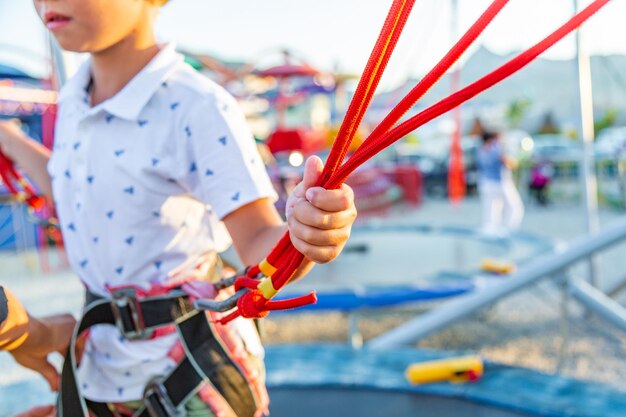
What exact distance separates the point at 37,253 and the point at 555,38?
6.49 metres

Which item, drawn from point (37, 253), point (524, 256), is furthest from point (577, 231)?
point (37, 253)

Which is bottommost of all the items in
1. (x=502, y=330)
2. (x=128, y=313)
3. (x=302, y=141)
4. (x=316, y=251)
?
(x=502, y=330)

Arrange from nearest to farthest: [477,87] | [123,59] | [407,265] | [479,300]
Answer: [477,87]
[123,59]
[479,300]
[407,265]

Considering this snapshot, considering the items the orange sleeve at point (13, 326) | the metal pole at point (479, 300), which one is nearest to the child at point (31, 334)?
the orange sleeve at point (13, 326)

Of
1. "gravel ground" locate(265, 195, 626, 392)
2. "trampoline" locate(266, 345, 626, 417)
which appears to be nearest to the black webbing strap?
"trampoline" locate(266, 345, 626, 417)

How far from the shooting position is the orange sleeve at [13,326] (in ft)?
2.46

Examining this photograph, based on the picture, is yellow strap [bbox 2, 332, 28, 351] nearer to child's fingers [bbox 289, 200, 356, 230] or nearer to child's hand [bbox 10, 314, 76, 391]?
child's hand [bbox 10, 314, 76, 391]

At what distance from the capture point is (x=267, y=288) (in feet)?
2.08

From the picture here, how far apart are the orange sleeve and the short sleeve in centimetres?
23

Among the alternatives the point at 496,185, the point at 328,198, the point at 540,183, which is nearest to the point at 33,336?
the point at 328,198

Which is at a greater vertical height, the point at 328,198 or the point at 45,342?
the point at 328,198

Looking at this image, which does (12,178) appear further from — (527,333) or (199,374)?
(527,333)

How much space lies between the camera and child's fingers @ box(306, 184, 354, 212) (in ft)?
1.83

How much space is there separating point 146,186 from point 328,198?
0.32 m
